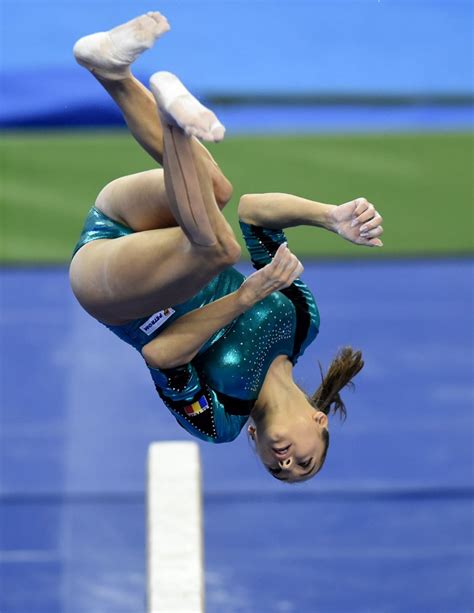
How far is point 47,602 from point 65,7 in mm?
4875

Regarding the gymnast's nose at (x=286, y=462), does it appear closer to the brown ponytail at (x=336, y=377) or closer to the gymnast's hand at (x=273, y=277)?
the brown ponytail at (x=336, y=377)

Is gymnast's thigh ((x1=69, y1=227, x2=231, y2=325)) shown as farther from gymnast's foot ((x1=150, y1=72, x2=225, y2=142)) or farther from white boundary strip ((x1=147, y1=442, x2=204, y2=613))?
white boundary strip ((x1=147, y1=442, x2=204, y2=613))

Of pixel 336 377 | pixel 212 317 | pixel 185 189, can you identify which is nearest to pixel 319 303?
pixel 336 377

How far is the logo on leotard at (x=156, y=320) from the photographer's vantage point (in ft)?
9.71

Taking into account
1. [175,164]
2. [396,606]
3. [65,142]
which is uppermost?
[175,164]

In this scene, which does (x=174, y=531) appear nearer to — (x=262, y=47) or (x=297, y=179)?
(x=297, y=179)

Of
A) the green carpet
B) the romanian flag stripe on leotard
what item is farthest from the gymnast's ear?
the green carpet

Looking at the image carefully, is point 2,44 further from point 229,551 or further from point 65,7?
point 229,551

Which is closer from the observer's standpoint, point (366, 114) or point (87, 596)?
point (87, 596)

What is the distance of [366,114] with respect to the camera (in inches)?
272

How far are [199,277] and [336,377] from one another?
0.64 metres

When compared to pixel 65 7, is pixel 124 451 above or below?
below

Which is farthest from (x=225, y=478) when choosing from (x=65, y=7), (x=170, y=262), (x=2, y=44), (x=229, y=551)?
(x=65, y=7)

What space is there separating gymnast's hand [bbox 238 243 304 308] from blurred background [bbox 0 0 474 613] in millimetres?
1532
